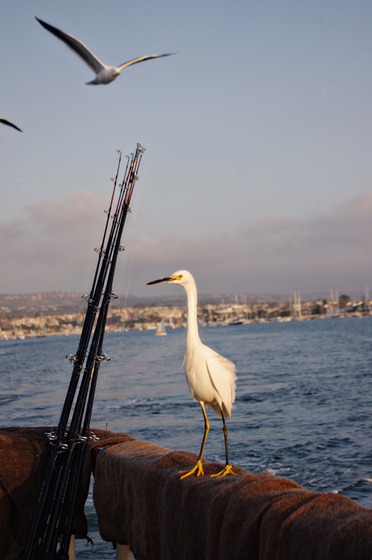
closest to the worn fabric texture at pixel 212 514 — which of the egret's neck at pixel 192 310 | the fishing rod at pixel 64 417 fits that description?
the fishing rod at pixel 64 417

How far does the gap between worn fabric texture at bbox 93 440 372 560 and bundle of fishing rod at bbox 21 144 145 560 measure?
24cm

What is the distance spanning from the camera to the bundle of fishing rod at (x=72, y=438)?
3.94 meters

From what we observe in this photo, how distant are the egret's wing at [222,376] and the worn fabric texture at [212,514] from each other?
42cm

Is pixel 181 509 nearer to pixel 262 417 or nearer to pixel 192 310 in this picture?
pixel 192 310

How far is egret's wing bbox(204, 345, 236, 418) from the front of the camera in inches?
162

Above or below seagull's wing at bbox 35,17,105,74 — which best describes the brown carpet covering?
below

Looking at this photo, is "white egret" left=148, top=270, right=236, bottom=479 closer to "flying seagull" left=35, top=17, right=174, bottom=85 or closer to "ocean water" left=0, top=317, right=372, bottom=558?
"ocean water" left=0, top=317, right=372, bottom=558

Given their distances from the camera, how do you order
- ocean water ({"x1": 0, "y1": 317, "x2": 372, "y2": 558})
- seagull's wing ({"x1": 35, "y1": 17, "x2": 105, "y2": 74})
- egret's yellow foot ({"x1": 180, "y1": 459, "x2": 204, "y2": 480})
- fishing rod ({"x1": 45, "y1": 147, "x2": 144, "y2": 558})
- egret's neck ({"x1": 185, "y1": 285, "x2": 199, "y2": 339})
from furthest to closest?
ocean water ({"x1": 0, "y1": 317, "x2": 372, "y2": 558})
seagull's wing ({"x1": 35, "y1": 17, "x2": 105, "y2": 74})
egret's neck ({"x1": 185, "y1": 285, "x2": 199, "y2": 339})
fishing rod ({"x1": 45, "y1": 147, "x2": 144, "y2": 558})
egret's yellow foot ({"x1": 180, "y1": 459, "x2": 204, "y2": 480})

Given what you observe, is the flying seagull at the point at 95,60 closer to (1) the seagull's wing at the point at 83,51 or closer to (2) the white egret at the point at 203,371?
(1) the seagull's wing at the point at 83,51

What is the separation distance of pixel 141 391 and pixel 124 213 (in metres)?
27.6

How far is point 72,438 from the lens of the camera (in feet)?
13.8

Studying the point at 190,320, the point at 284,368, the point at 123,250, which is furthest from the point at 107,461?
the point at 284,368

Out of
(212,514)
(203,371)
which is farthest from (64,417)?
(212,514)

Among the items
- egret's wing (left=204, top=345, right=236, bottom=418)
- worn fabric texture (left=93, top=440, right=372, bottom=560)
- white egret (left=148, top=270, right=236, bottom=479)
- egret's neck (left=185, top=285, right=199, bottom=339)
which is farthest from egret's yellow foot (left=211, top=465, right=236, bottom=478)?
egret's neck (left=185, top=285, right=199, bottom=339)
